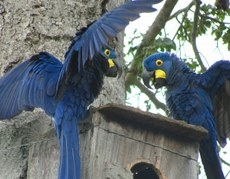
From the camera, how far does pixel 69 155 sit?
360cm

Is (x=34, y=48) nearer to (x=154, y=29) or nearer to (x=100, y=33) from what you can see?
(x=100, y=33)

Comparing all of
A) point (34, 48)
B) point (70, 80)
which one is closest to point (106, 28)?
point (70, 80)

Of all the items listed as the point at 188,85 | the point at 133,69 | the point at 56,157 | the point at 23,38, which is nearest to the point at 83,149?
the point at 56,157

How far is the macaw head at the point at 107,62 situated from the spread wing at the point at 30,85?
0.20 m

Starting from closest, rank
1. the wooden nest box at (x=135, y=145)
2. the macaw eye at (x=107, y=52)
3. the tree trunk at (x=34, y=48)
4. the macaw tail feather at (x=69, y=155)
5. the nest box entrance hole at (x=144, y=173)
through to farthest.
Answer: the macaw tail feather at (x=69, y=155) → the wooden nest box at (x=135, y=145) → the tree trunk at (x=34, y=48) → the macaw eye at (x=107, y=52) → the nest box entrance hole at (x=144, y=173)

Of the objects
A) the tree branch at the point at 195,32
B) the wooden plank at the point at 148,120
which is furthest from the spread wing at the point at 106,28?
the tree branch at the point at 195,32

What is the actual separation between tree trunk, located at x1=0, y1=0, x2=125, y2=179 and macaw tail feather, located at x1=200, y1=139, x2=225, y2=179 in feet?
1.76

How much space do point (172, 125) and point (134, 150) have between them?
0.70 ft

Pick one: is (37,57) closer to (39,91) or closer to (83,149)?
(39,91)

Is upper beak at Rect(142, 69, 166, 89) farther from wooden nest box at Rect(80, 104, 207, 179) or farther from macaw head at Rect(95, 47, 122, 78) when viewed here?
wooden nest box at Rect(80, 104, 207, 179)

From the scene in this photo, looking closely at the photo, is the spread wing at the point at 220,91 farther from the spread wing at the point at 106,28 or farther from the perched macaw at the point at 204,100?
the spread wing at the point at 106,28

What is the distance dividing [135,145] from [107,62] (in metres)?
0.48

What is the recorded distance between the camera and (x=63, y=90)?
3.86 meters

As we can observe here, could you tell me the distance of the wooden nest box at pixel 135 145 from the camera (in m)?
3.71
